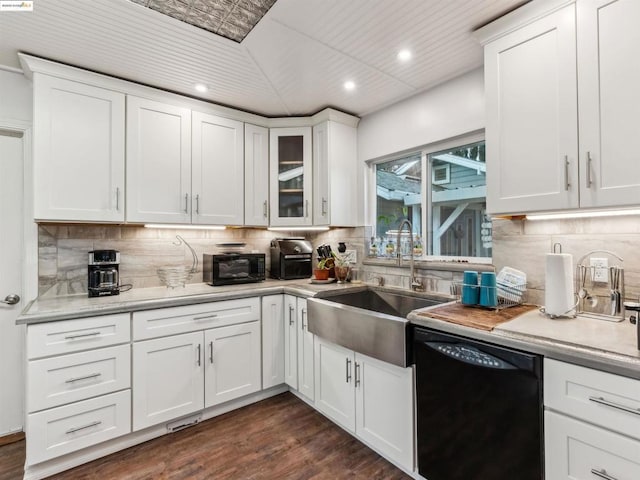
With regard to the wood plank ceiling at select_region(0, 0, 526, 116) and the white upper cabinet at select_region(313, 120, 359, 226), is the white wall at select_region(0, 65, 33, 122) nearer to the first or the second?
the wood plank ceiling at select_region(0, 0, 526, 116)

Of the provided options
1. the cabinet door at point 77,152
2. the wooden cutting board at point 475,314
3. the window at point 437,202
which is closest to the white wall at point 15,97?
the cabinet door at point 77,152

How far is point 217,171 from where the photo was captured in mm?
2695

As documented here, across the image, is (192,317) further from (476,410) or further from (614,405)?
(614,405)

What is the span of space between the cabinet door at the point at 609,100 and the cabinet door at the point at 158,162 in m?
2.51

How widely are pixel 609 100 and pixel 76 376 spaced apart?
9.88 ft

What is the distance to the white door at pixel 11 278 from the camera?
6.92 feet

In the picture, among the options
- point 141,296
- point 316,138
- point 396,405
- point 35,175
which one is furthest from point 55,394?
point 316,138

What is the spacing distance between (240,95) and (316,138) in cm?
77

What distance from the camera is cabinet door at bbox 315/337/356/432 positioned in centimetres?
203

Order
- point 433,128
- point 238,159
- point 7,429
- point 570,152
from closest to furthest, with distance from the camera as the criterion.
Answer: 1. point 570,152
2. point 7,429
3. point 433,128
4. point 238,159

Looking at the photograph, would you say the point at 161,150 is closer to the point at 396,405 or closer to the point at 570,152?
the point at 396,405

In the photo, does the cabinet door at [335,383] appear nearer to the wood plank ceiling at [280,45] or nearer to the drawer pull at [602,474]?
the drawer pull at [602,474]

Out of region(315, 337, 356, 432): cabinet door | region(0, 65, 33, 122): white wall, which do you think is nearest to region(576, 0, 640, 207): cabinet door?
region(315, 337, 356, 432): cabinet door

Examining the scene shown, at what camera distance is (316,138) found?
295 centimetres
